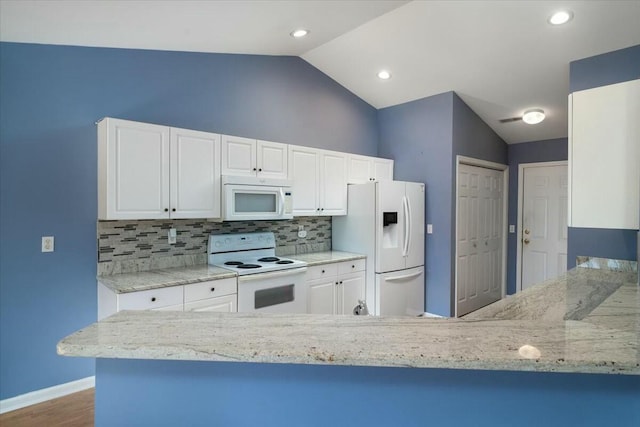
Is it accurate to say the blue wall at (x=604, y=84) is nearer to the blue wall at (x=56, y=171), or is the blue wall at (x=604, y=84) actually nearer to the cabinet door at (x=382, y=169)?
the cabinet door at (x=382, y=169)

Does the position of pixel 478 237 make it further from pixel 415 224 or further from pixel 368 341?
pixel 368 341

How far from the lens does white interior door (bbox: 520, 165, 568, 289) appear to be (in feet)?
15.4

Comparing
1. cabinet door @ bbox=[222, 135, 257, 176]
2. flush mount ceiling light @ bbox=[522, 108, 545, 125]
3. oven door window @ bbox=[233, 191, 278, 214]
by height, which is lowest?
oven door window @ bbox=[233, 191, 278, 214]

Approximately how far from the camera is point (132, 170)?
8.30 feet

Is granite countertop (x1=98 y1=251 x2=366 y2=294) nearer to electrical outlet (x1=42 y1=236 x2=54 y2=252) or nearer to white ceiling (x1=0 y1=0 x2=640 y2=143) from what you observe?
electrical outlet (x1=42 y1=236 x2=54 y2=252)

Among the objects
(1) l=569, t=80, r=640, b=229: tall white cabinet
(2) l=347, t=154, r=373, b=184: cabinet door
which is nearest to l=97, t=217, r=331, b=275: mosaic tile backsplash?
(2) l=347, t=154, r=373, b=184: cabinet door

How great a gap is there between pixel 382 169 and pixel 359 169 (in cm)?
44

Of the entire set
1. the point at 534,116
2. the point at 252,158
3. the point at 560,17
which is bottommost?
the point at 252,158

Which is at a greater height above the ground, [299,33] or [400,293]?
[299,33]

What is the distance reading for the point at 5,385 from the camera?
2379mm

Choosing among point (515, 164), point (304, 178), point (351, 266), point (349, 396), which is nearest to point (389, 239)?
point (351, 266)

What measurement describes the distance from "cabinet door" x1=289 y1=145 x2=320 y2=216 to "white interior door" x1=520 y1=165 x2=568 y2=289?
3.29 meters

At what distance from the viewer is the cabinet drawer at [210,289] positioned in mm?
2543

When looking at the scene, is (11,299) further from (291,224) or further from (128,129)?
(291,224)
